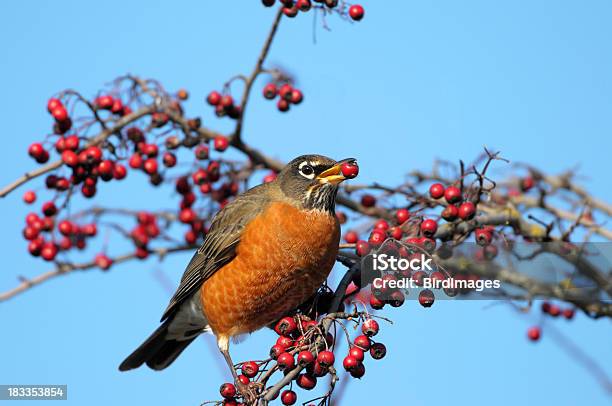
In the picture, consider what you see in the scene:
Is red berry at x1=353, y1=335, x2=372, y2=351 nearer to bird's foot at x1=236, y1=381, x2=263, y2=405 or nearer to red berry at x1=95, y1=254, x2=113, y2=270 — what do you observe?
bird's foot at x1=236, y1=381, x2=263, y2=405

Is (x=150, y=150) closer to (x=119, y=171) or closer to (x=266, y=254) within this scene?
(x=119, y=171)

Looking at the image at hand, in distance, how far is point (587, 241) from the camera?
4.25m

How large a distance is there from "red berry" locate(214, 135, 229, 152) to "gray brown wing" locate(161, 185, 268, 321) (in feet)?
1.12

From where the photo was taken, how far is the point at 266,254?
466cm

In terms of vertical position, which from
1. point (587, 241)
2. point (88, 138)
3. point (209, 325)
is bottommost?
point (209, 325)

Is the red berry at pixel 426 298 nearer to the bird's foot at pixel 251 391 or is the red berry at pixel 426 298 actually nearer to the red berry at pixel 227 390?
the bird's foot at pixel 251 391

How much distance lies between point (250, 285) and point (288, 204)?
561 mm

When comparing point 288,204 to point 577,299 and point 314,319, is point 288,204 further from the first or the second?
point 577,299

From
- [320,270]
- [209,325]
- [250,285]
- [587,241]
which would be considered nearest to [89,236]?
[209,325]

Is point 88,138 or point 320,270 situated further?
point 88,138

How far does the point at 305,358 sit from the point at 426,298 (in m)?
0.62

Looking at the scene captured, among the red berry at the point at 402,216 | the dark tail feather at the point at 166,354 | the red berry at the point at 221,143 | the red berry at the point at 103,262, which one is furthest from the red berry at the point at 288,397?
the red berry at the point at 103,262

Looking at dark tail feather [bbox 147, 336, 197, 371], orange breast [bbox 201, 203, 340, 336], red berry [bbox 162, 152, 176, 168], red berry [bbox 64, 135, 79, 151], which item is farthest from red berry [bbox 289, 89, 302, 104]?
dark tail feather [bbox 147, 336, 197, 371]

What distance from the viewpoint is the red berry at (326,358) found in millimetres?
3388
